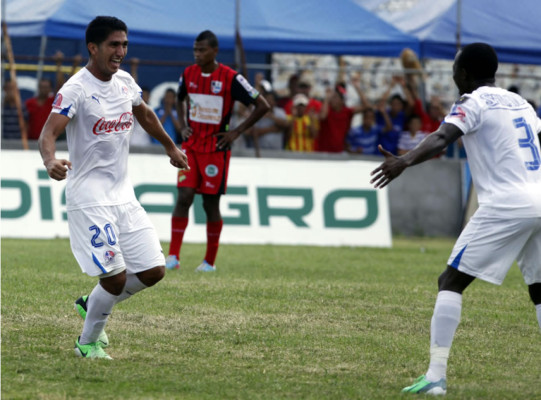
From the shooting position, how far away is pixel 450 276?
600 cm

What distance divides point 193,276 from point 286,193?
5277 millimetres

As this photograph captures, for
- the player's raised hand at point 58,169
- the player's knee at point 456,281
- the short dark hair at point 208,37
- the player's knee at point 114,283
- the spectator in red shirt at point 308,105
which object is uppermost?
the short dark hair at point 208,37

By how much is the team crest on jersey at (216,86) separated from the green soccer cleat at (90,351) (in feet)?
19.3

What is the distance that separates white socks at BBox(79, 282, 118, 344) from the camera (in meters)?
6.60

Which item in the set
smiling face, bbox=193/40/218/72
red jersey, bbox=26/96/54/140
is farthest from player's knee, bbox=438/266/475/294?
red jersey, bbox=26/96/54/140

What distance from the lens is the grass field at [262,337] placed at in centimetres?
590

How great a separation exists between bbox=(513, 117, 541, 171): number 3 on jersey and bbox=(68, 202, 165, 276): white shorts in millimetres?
2491

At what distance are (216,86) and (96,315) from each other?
5.87 m

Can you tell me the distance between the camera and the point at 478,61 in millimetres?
6148

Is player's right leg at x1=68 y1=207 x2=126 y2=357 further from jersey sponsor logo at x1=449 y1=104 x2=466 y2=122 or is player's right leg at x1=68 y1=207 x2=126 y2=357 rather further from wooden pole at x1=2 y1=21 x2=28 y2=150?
wooden pole at x1=2 y1=21 x2=28 y2=150

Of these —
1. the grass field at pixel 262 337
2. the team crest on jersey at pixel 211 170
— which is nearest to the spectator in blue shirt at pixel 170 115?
the grass field at pixel 262 337

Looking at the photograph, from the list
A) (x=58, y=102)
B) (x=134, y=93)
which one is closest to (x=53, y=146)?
(x=58, y=102)

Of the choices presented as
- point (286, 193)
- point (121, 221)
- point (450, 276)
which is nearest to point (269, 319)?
point (121, 221)

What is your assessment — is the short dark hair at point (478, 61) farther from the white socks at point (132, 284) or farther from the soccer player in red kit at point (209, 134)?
the soccer player in red kit at point (209, 134)
